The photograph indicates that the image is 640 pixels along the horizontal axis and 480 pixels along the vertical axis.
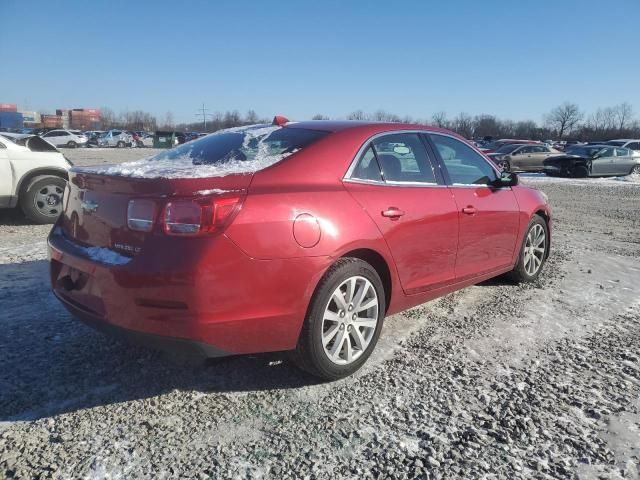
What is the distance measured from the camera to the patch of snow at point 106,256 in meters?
2.59

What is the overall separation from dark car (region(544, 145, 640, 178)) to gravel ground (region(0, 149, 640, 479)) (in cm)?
2026

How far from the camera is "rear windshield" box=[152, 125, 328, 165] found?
319cm

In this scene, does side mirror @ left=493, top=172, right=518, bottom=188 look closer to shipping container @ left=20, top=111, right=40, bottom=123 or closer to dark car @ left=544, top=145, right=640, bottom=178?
dark car @ left=544, top=145, right=640, bottom=178

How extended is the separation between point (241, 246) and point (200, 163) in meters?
0.94

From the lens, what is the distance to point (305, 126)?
143 inches

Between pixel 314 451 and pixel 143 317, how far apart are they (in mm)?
1040

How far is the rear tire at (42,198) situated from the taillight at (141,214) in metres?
5.59

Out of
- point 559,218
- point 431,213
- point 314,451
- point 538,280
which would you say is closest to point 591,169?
point 559,218

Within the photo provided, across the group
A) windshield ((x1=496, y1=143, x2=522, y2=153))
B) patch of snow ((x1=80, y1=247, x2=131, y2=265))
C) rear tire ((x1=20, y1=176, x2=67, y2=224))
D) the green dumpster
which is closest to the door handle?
patch of snow ((x1=80, y1=247, x2=131, y2=265))

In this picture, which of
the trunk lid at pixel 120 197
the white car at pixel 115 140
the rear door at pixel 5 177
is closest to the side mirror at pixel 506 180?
the trunk lid at pixel 120 197

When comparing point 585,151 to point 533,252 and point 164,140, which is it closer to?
→ point 533,252

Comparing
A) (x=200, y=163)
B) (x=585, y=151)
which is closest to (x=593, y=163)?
(x=585, y=151)

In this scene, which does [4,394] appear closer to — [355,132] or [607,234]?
[355,132]

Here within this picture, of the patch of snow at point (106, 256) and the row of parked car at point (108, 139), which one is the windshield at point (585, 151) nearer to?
the patch of snow at point (106, 256)
